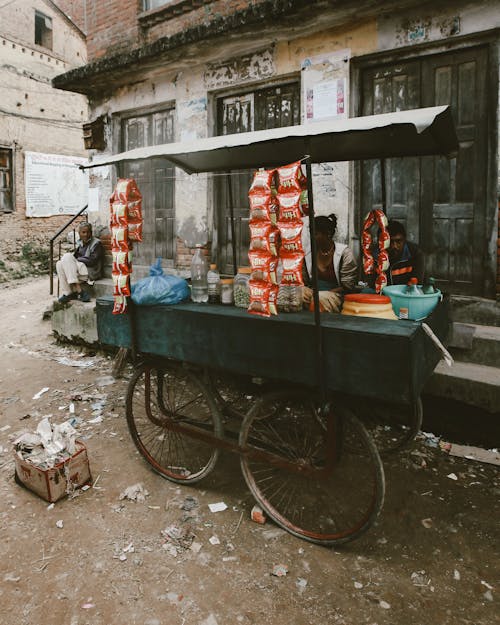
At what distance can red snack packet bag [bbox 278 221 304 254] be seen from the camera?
2.67 m

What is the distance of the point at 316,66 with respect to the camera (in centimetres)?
567

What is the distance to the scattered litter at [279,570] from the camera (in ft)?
8.88

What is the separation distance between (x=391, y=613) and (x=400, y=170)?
443 cm

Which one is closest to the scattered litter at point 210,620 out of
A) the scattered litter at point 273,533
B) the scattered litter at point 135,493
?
the scattered litter at point 273,533

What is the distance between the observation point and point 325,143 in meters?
3.55

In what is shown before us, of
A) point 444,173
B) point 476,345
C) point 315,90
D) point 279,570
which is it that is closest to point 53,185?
point 315,90

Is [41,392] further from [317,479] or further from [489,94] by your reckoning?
[489,94]

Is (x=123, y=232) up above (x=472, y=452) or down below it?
above

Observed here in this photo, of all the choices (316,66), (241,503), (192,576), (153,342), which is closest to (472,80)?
(316,66)

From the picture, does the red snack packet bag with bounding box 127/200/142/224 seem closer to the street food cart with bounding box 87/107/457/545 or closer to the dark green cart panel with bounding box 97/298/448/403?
the street food cart with bounding box 87/107/457/545

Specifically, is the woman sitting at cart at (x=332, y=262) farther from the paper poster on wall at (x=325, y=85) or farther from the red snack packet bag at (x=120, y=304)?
the paper poster on wall at (x=325, y=85)

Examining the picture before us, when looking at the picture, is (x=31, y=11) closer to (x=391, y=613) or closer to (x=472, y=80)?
(x=472, y=80)

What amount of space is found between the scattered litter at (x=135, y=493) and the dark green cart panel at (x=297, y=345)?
106 centimetres

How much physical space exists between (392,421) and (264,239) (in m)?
2.09
